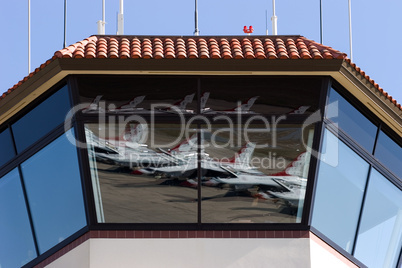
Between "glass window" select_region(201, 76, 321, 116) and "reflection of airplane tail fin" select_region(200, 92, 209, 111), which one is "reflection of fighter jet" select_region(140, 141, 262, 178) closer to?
"reflection of airplane tail fin" select_region(200, 92, 209, 111)

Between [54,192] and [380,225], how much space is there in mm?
7834

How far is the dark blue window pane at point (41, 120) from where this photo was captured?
19.3 m

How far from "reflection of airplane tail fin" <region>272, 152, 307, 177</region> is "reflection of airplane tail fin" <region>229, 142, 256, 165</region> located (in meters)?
0.73

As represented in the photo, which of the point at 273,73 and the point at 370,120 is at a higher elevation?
the point at 273,73

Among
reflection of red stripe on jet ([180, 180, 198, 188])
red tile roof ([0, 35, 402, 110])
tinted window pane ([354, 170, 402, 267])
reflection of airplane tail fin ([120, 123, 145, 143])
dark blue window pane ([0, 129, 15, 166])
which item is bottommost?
tinted window pane ([354, 170, 402, 267])

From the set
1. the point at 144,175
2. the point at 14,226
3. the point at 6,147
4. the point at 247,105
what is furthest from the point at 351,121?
the point at 14,226

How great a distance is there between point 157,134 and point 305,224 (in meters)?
3.80

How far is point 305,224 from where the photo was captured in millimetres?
19344

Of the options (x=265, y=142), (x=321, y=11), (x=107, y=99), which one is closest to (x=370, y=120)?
(x=265, y=142)

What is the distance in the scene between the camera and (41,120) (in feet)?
65.3

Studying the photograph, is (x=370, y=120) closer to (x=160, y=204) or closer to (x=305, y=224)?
(x=305, y=224)

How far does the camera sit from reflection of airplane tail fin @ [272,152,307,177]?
1931 cm

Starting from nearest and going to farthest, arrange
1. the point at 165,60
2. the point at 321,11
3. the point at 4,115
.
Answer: the point at 165,60, the point at 4,115, the point at 321,11

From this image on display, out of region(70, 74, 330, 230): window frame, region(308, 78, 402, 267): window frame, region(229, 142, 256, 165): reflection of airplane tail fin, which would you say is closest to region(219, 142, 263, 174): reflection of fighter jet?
region(229, 142, 256, 165): reflection of airplane tail fin
